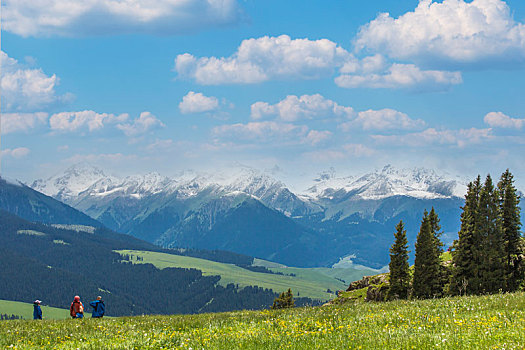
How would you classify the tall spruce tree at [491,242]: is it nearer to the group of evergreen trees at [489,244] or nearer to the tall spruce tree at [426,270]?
the group of evergreen trees at [489,244]

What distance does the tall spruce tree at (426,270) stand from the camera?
74.1 m

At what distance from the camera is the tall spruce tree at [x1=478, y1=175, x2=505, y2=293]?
6259cm

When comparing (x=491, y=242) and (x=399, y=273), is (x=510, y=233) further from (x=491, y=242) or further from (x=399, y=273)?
(x=399, y=273)

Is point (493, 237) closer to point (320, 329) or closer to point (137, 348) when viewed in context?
point (320, 329)

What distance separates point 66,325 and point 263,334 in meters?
11.9

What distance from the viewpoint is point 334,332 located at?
16141 mm

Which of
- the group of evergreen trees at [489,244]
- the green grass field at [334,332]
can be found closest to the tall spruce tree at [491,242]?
the group of evergreen trees at [489,244]

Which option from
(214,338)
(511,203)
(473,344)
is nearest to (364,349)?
(473,344)

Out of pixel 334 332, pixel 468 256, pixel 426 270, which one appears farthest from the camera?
pixel 426 270

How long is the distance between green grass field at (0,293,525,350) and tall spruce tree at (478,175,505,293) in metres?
46.4

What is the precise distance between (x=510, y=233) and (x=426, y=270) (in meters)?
14.5

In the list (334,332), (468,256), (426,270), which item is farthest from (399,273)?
(334,332)

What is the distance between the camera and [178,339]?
16.6m

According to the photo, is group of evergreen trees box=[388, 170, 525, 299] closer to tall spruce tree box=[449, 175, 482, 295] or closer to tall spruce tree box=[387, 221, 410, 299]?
tall spruce tree box=[449, 175, 482, 295]
